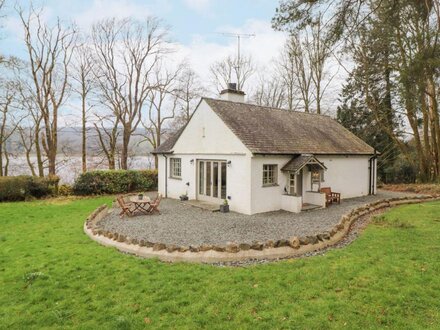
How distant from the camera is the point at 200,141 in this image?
15.7m

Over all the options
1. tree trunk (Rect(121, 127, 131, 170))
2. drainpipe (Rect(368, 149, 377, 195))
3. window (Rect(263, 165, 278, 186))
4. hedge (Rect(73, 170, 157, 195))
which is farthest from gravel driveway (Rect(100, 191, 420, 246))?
tree trunk (Rect(121, 127, 131, 170))

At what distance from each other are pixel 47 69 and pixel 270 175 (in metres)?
21.9

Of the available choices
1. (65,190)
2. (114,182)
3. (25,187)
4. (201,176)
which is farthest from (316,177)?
(25,187)

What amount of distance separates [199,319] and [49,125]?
1019 inches

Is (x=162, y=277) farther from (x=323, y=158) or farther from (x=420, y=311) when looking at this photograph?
(x=323, y=158)

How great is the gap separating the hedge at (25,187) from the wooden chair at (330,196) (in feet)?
54.6

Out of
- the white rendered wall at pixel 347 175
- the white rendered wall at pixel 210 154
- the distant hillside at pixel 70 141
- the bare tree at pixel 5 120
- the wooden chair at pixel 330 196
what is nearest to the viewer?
the white rendered wall at pixel 210 154

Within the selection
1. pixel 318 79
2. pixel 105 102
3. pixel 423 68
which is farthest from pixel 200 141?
pixel 318 79

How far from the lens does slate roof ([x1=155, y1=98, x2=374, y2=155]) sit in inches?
543

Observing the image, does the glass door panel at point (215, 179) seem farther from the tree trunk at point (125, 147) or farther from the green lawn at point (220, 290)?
the tree trunk at point (125, 147)

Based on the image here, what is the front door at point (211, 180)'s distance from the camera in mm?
14469

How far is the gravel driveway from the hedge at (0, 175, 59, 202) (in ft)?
25.1

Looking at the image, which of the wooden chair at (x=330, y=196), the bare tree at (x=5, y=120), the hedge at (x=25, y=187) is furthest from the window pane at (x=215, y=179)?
the bare tree at (x=5, y=120)

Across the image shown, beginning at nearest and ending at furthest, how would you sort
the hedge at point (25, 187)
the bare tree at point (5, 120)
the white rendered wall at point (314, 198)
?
the white rendered wall at point (314, 198), the hedge at point (25, 187), the bare tree at point (5, 120)
